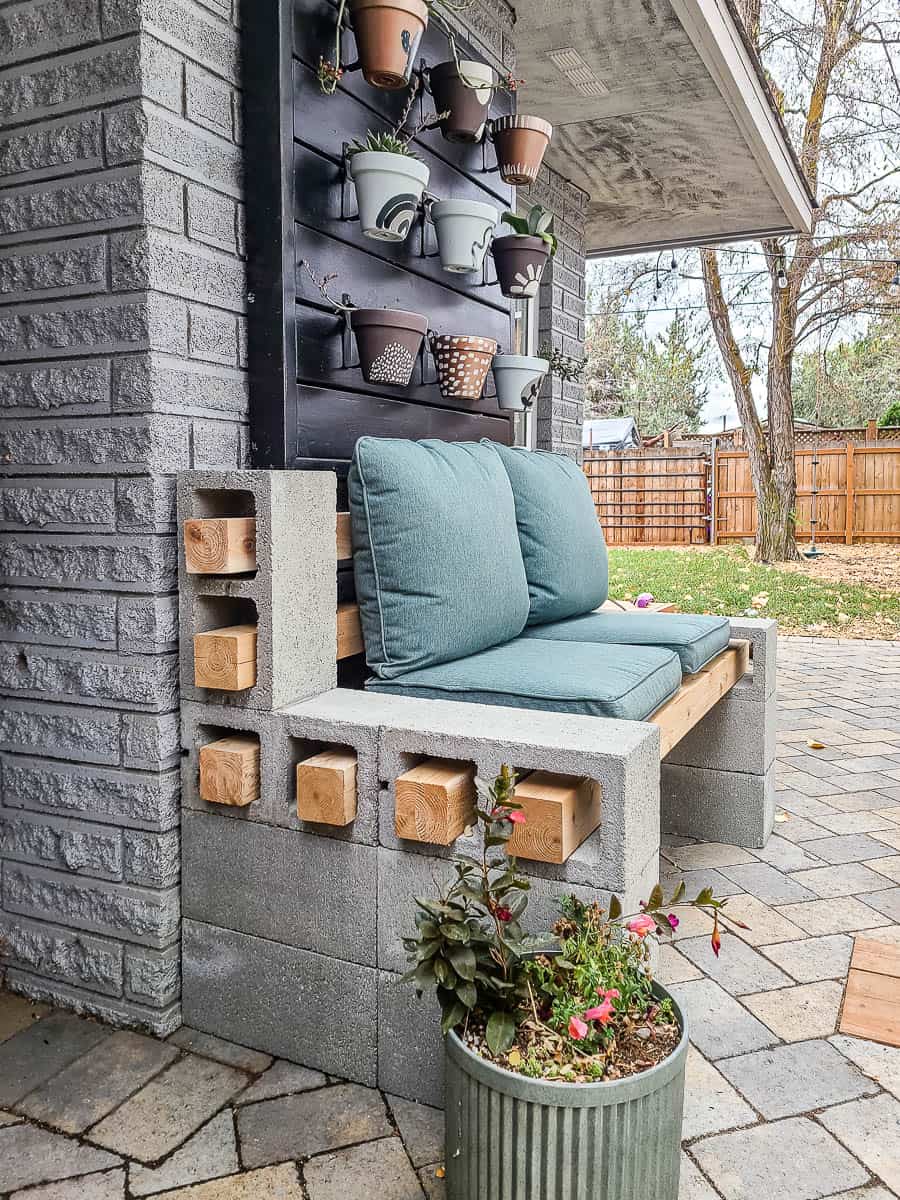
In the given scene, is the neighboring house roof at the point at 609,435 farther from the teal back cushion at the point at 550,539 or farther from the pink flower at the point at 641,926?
the pink flower at the point at 641,926

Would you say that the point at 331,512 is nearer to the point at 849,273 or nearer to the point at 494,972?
the point at 494,972

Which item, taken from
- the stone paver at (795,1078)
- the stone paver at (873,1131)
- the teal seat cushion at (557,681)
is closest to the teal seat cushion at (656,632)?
the teal seat cushion at (557,681)

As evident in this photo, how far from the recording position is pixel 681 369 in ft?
68.0

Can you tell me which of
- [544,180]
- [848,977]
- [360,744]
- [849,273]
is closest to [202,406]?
[360,744]

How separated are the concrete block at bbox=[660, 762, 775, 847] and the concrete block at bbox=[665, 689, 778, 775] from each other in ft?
0.09

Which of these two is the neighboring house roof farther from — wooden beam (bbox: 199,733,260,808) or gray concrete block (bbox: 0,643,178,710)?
wooden beam (bbox: 199,733,260,808)

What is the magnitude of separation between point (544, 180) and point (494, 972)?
12.3 ft

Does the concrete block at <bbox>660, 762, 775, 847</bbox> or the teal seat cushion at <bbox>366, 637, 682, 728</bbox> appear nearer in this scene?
the teal seat cushion at <bbox>366, 637, 682, 728</bbox>

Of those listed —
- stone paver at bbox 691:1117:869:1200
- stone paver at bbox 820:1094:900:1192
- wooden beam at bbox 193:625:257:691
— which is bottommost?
stone paver at bbox 691:1117:869:1200

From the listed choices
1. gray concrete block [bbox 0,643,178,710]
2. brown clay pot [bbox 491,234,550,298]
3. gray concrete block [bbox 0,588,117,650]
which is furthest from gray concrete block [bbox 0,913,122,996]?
brown clay pot [bbox 491,234,550,298]

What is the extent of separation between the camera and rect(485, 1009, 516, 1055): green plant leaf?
114 centimetres

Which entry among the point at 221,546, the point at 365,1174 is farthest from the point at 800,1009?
the point at 221,546

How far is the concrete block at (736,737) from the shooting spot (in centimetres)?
262

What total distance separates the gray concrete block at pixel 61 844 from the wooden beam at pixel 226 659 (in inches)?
14.5
